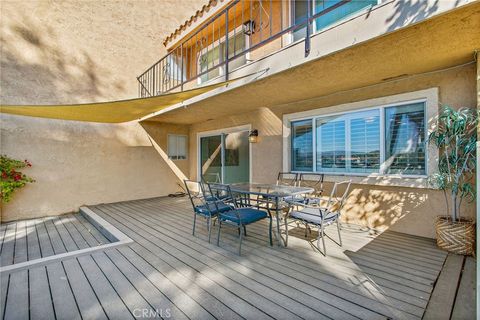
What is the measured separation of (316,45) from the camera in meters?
3.38

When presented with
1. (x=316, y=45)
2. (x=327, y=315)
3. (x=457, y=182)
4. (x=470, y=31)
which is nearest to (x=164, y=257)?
(x=327, y=315)

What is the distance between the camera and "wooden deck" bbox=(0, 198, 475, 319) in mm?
2268

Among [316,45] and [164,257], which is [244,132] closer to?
[316,45]

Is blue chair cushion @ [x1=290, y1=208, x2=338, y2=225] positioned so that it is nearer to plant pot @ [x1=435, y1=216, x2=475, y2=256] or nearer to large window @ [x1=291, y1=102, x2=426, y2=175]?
plant pot @ [x1=435, y1=216, x2=475, y2=256]

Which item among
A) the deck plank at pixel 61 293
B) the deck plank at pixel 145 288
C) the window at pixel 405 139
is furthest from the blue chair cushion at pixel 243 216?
the window at pixel 405 139

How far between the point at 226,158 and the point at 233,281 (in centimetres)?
573

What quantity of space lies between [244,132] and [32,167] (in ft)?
19.7

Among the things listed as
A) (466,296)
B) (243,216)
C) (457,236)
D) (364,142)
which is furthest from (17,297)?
(364,142)

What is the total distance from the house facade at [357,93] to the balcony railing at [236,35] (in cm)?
5

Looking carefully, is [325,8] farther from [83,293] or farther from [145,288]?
[83,293]

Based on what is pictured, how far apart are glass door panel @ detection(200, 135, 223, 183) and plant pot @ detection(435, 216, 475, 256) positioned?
6070 millimetres

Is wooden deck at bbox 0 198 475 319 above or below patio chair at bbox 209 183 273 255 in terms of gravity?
below

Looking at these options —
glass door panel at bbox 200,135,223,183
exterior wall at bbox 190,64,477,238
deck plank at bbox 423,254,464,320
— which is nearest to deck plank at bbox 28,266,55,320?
deck plank at bbox 423,254,464,320

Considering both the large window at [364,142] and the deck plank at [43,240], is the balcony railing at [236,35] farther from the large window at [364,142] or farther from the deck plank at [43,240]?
the deck plank at [43,240]
